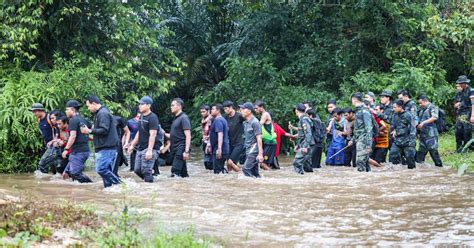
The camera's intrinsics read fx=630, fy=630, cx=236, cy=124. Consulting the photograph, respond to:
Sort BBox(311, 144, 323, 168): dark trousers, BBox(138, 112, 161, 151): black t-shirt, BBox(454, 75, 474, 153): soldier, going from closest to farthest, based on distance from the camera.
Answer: BBox(138, 112, 161, 151): black t-shirt → BBox(311, 144, 323, 168): dark trousers → BBox(454, 75, 474, 153): soldier

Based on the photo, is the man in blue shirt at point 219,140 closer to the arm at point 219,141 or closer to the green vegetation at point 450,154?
the arm at point 219,141

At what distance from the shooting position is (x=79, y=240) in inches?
233

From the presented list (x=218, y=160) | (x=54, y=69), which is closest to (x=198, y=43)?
(x=54, y=69)

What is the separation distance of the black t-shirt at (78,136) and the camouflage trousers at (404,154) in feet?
22.2

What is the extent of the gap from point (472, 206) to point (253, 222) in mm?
3342

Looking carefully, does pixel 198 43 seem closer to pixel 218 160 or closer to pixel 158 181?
pixel 218 160

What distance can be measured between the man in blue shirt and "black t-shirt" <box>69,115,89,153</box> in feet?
10.4

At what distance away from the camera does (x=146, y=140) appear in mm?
11742

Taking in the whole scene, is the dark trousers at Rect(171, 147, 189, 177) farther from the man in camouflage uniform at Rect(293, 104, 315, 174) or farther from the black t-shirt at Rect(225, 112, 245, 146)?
the man in camouflage uniform at Rect(293, 104, 315, 174)

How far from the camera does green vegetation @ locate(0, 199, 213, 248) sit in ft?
18.4

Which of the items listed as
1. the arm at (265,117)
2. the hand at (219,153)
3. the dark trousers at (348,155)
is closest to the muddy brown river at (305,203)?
the hand at (219,153)

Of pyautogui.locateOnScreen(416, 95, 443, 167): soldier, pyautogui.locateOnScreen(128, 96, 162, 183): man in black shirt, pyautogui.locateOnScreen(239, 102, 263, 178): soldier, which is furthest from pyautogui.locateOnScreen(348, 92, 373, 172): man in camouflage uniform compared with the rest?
pyautogui.locateOnScreen(128, 96, 162, 183): man in black shirt

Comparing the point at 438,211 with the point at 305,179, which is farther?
the point at 305,179

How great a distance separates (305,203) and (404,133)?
4.97 m
